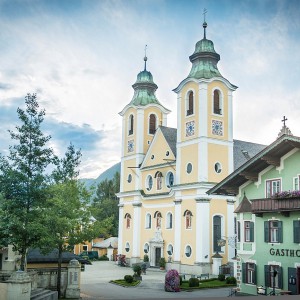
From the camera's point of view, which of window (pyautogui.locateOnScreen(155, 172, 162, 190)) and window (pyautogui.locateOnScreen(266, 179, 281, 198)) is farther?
window (pyautogui.locateOnScreen(155, 172, 162, 190))

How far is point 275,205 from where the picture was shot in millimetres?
21578

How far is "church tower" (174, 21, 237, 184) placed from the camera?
4062 cm

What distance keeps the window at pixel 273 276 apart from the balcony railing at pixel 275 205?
2639mm

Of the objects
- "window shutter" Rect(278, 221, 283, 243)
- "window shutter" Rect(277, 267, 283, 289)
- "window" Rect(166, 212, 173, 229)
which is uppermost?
"window" Rect(166, 212, 173, 229)

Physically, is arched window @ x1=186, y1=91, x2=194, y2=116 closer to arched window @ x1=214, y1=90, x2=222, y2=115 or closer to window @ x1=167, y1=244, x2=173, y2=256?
arched window @ x1=214, y1=90, x2=222, y2=115

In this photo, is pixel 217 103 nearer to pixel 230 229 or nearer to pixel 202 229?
pixel 230 229

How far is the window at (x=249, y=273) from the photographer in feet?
75.8

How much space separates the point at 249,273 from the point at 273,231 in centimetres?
260

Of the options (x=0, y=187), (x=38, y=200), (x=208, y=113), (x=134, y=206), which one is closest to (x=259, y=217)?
(x=38, y=200)

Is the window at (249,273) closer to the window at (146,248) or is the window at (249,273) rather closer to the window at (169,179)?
the window at (169,179)

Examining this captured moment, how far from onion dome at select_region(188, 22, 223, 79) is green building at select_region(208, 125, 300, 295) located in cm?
2002

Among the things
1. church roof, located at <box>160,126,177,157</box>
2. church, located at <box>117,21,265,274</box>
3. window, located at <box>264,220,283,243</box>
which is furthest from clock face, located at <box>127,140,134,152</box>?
window, located at <box>264,220,283,243</box>

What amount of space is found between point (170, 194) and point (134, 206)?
6024 mm

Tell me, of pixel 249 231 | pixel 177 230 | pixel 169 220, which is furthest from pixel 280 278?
pixel 169 220
